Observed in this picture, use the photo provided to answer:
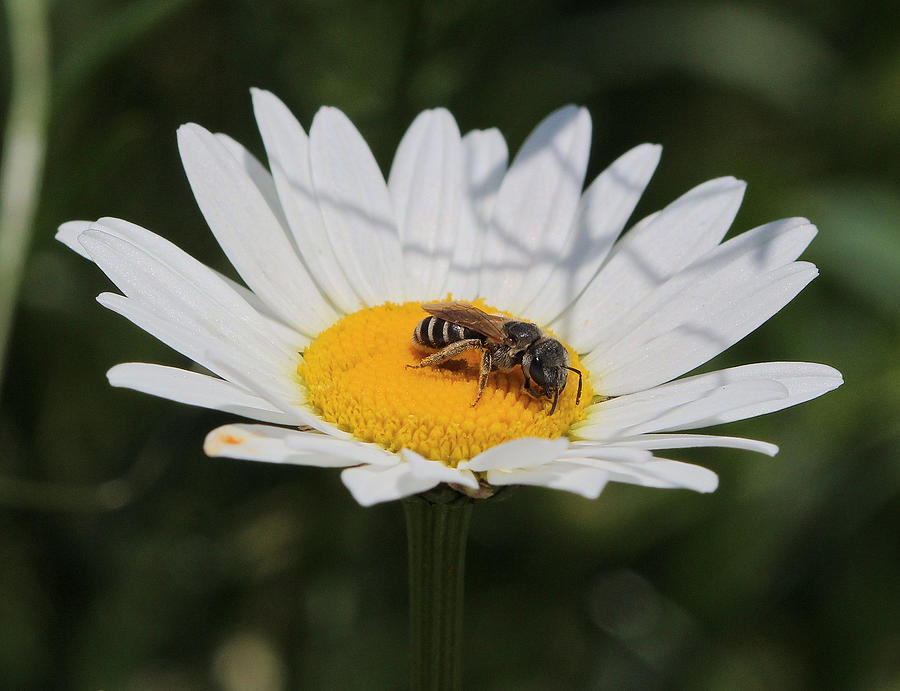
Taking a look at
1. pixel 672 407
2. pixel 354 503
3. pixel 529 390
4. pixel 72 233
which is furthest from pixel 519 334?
pixel 354 503

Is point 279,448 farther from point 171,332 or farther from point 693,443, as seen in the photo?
point 693,443

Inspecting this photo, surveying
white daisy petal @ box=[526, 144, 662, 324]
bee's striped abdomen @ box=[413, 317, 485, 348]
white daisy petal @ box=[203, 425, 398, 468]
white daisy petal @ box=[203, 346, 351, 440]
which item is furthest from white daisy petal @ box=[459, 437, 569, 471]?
white daisy petal @ box=[526, 144, 662, 324]

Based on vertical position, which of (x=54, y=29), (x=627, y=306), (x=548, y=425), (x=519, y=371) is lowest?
(x=548, y=425)

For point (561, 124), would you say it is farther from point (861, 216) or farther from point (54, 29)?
point (54, 29)

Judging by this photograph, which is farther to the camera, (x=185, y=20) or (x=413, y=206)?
(x=185, y=20)

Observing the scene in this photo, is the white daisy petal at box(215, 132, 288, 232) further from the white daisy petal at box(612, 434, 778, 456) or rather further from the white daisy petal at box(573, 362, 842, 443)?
the white daisy petal at box(612, 434, 778, 456)

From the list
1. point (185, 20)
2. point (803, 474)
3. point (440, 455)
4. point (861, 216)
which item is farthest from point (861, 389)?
point (185, 20)
